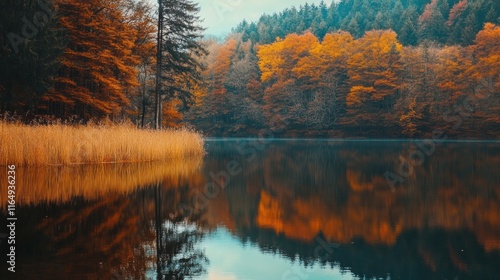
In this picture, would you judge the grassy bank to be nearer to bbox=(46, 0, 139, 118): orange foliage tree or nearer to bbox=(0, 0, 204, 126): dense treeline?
bbox=(0, 0, 204, 126): dense treeline

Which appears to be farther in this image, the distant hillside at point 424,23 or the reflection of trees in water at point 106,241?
the distant hillside at point 424,23

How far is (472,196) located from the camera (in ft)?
44.5

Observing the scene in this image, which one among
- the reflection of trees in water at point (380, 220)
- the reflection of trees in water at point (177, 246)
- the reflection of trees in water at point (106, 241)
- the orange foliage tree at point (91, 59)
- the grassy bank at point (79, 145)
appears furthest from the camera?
the orange foliage tree at point (91, 59)

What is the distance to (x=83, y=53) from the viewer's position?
1103 inches

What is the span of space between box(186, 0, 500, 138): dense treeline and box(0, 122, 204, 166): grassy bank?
42.3 metres

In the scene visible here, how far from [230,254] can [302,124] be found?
64674mm

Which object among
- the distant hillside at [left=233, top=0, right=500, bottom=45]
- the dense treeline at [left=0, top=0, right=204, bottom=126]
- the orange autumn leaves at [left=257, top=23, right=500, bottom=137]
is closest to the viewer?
the dense treeline at [left=0, top=0, right=204, bottom=126]

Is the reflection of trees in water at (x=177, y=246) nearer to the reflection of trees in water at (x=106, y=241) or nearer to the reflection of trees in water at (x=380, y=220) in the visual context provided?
the reflection of trees in water at (x=106, y=241)

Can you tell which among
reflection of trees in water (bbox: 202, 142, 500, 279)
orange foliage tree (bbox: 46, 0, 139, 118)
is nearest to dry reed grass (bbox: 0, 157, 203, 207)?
reflection of trees in water (bbox: 202, 142, 500, 279)

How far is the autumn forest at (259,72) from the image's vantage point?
25422 mm

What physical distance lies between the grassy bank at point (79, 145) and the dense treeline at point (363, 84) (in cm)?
4232

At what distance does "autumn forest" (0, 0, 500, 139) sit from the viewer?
25422 mm

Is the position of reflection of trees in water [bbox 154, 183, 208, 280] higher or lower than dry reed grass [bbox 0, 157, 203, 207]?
lower

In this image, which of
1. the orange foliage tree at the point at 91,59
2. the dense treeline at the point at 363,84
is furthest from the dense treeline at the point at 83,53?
the dense treeline at the point at 363,84
